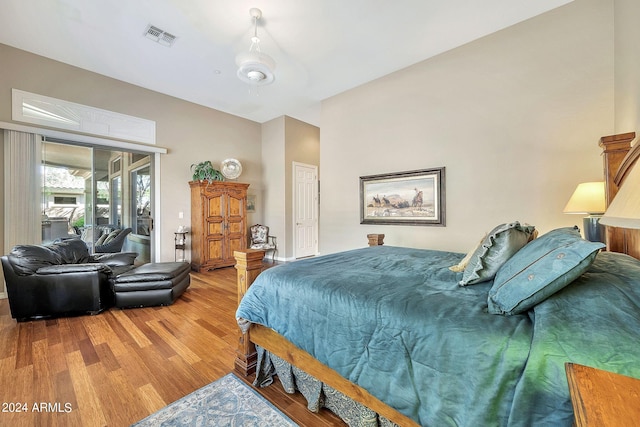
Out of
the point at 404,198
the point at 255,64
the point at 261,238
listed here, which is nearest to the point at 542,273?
the point at 404,198

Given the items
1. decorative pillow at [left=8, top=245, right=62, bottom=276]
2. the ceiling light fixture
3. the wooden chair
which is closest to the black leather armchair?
decorative pillow at [left=8, top=245, right=62, bottom=276]

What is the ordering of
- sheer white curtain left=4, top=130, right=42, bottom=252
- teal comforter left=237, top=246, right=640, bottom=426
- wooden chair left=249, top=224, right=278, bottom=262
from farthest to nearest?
wooden chair left=249, top=224, right=278, bottom=262, sheer white curtain left=4, top=130, right=42, bottom=252, teal comforter left=237, top=246, right=640, bottom=426

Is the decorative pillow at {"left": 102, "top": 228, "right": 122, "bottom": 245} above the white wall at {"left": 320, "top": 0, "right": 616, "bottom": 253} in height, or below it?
below

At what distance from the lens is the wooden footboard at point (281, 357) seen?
121 centimetres

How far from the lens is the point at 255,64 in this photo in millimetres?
2768

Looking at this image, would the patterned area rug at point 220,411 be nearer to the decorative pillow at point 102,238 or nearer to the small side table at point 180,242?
the small side table at point 180,242

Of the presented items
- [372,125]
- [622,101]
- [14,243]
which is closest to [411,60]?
[372,125]

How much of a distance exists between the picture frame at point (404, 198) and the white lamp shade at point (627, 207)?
9.47ft

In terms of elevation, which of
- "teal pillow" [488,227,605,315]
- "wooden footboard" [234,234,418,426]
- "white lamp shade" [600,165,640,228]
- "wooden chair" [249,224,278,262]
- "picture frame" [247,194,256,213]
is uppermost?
"picture frame" [247,194,256,213]

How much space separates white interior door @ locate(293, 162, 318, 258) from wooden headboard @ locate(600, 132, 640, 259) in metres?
4.95

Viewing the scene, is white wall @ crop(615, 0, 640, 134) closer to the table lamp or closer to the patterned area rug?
the table lamp

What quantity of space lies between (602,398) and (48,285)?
4.12 m

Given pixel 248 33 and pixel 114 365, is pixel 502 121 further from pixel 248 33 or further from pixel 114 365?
pixel 114 365

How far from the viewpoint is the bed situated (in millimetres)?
784
